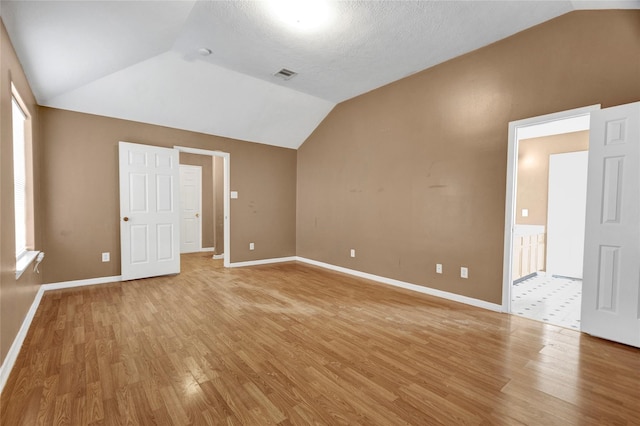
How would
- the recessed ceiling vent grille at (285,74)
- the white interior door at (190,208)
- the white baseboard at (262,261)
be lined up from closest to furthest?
the recessed ceiling vent grille at (285,74)
the white baseboard at (262,261)
the white interior door at (190,208)

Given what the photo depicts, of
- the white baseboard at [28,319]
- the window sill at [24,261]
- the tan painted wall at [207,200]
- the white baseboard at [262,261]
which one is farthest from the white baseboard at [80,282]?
the tan painted wall at [207,200]

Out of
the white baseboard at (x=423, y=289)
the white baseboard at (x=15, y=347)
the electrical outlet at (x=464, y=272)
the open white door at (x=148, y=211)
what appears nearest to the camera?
the white baseboard at (x=15, y=347)

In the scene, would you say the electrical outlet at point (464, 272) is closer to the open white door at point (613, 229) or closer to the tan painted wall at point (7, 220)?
the open white door at point (613, 229)

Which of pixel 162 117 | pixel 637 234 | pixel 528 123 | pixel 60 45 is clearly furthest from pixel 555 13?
pixel 162 117

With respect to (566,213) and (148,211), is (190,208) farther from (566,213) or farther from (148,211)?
(566,213)

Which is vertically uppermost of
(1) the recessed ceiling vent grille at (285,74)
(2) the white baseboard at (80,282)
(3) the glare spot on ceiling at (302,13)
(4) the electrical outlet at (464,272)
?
(1) the recessed ceiling vent grille at (285,74)

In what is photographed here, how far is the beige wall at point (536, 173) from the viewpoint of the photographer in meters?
5.05

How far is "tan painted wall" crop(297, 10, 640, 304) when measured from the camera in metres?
2.62

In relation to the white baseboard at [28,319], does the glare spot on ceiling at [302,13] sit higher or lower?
higher

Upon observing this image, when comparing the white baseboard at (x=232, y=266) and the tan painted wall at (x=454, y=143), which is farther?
the tan painted wall at (x=454, y=143)

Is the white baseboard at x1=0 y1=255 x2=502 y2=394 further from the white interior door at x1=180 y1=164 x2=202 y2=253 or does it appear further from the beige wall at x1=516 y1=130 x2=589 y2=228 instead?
the beige wall at x1=516 y1=130 x2=589 y2=228

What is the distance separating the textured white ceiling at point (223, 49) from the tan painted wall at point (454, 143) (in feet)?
0.73

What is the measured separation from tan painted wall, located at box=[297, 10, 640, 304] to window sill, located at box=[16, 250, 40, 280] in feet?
13.0

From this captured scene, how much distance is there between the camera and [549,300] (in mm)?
3684
